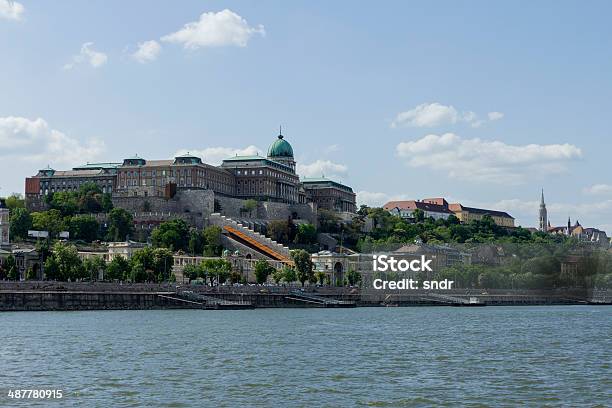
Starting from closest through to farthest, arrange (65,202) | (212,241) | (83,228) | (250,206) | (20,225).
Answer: (20,225), (83,228), (212,241), (65,202), (250,206)

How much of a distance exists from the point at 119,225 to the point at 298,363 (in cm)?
10119

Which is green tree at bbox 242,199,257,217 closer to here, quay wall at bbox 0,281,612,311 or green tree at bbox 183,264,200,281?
green tree at bbox 183,264,200,281

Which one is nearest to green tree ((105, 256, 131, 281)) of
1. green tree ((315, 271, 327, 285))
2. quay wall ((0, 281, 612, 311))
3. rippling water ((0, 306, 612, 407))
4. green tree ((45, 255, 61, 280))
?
green tree ((45, 255, 61, 280))

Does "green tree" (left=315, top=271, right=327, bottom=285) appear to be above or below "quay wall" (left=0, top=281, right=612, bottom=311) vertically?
above

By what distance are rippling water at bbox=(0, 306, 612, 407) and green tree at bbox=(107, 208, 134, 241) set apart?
66057 millimetres

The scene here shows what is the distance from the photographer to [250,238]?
152000 millimetres

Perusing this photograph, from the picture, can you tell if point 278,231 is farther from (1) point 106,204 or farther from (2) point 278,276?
(2) point 278,276

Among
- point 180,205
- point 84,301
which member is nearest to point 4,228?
point 180,205

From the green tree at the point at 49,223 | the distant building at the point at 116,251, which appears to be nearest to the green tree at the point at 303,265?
the distant building at the point at 116,251

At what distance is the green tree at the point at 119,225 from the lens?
14612 centimetres

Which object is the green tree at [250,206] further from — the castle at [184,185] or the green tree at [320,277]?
the green tree at [320,277]

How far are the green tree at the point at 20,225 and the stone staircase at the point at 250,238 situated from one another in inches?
1057

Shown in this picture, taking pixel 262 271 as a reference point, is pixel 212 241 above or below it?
above

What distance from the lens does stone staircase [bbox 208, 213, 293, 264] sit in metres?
149
